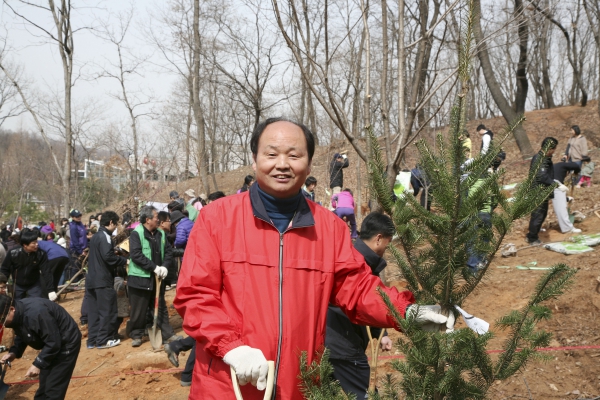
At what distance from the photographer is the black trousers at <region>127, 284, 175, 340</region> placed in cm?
671

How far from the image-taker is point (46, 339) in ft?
13.7

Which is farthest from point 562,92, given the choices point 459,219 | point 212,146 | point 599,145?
point 459,219

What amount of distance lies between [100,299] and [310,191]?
4677 mm

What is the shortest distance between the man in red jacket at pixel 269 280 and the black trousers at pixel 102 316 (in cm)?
540

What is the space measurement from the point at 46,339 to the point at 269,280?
3.07 metres

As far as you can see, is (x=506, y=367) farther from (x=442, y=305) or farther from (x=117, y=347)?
(x=117, y=347)

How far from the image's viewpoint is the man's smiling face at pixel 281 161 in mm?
2189

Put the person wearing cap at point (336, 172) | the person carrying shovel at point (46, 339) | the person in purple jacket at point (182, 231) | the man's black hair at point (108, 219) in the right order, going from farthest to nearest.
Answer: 1. the person wearing cap at point (336, 172)
2. the person in purple jacket at point (182, 231)
3. the man's black hair at point (108, 219)
4. the person carrying shovel at point (46, 339)

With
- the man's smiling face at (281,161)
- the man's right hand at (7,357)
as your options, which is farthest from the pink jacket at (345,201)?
Result: the man's smiling face at (281,161)

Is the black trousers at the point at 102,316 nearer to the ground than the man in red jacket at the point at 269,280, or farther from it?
nearer to the ground

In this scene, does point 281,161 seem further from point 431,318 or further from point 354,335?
point 354,335

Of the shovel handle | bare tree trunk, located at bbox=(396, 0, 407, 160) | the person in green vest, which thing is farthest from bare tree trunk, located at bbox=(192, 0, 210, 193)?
the shovel handle

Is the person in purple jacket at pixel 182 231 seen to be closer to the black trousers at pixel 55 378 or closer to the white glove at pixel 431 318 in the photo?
the black trousers at pixel 55 378

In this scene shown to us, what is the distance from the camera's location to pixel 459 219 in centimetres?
167
